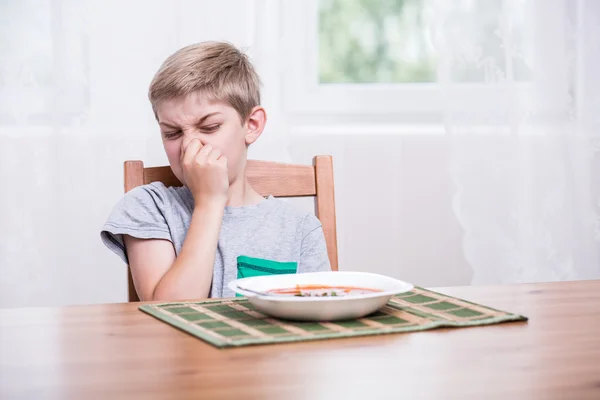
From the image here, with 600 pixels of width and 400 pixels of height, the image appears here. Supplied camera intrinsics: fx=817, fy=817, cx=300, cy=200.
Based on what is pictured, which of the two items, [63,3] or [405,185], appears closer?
[63,3]

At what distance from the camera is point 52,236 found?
7.02 ft

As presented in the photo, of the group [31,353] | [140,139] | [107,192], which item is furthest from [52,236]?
[31,353]

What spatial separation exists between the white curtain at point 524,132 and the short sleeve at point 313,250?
87 cm

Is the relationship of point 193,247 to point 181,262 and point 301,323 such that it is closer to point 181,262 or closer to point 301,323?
point 181,262

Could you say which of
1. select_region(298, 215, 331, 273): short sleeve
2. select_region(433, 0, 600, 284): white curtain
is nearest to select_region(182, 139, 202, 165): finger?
select_region(298, 215, 331, 273): short sleeve

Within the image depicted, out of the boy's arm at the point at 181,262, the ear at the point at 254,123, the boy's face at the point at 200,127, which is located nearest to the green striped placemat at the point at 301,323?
the boy's arm at the point at 181,262

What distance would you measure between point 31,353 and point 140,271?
1.83 feet

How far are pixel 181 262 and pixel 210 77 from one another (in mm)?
357

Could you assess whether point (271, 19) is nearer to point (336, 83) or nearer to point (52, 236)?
point (336, 83)

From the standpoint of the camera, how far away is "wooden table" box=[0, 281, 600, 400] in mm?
636

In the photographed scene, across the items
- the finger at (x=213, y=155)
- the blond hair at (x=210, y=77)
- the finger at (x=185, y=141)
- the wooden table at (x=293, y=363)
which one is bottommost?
the wooden table at (x=293, y=363)

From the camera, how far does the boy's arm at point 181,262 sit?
1257 mm

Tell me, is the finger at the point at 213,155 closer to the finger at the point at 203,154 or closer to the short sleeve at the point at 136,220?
the finger at the point at 203,154

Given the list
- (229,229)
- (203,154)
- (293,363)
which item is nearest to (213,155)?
(203,154)
